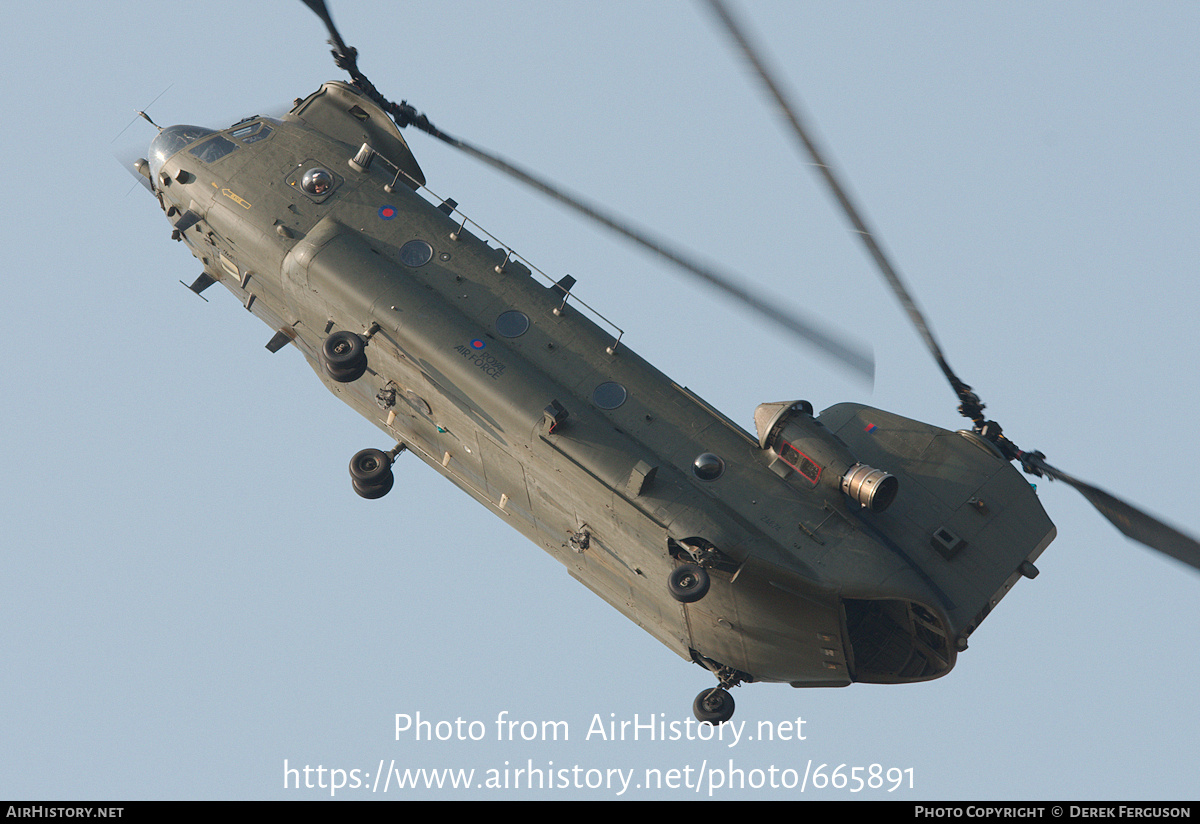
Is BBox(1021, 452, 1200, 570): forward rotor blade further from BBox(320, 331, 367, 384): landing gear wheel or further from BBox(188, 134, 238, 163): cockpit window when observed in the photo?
BBox(188, 134, 238, 163): cockpit window

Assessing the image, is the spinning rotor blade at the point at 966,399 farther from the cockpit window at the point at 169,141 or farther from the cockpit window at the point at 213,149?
the cockpit window at the point at 169,141

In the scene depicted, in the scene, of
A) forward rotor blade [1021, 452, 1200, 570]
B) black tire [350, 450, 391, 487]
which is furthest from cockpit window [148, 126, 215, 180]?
forward rotor blade [1021, 452, 1200, 570]

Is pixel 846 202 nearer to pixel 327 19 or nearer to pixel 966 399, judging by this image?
pixel 966 399

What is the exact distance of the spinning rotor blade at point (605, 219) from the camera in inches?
1236

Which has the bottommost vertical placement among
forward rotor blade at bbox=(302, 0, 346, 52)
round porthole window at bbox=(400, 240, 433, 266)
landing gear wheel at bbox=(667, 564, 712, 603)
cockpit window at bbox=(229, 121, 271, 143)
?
landing gear wheel at bbox=(667, 564, 712, 603)

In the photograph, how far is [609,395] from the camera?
1446 inches

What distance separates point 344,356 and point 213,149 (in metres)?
10.6

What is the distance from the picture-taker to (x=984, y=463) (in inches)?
1458

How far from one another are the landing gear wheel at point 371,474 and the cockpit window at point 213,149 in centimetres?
1007

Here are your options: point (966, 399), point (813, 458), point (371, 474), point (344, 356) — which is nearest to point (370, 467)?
point (371, 474)

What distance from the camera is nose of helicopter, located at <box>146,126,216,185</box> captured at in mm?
43000

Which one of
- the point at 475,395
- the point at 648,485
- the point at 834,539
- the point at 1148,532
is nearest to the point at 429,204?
the point at 475,395

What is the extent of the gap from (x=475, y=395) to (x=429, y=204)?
734 cm

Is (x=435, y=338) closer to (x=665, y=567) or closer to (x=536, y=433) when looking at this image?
(x=536, y=433)
